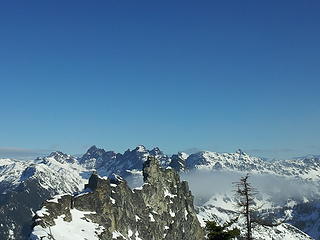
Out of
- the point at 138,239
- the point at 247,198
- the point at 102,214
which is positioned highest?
the point at 247,198

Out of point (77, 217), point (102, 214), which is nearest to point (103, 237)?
point (77, 217)

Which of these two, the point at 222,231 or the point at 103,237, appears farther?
the point at 103,237

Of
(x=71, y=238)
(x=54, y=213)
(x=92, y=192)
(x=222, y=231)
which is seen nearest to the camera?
(x=222, y=231)

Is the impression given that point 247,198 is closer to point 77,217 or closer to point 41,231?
point 41,231

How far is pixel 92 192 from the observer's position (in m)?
166

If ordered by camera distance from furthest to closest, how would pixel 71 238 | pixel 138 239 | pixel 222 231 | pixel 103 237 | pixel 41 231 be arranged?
pixel 138 239 → pixel 103 237 → pixel 71 238 → pixel 41 231 → pixel 222 231

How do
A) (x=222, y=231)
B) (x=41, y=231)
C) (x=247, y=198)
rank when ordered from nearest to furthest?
1. (x=247, y=198)
2. (x=222, y=231)
3. (x=41, y=231)

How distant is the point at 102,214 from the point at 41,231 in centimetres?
5516

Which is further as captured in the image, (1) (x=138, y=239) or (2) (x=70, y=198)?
(1) (x=138, y=239)


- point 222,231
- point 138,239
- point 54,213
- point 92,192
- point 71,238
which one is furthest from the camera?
point 138,239

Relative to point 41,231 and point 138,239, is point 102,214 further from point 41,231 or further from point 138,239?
point 41,231

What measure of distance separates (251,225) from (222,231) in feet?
22.1

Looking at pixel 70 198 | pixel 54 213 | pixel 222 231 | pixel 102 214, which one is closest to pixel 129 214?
pixel 102 214

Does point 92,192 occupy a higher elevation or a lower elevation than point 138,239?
higher
